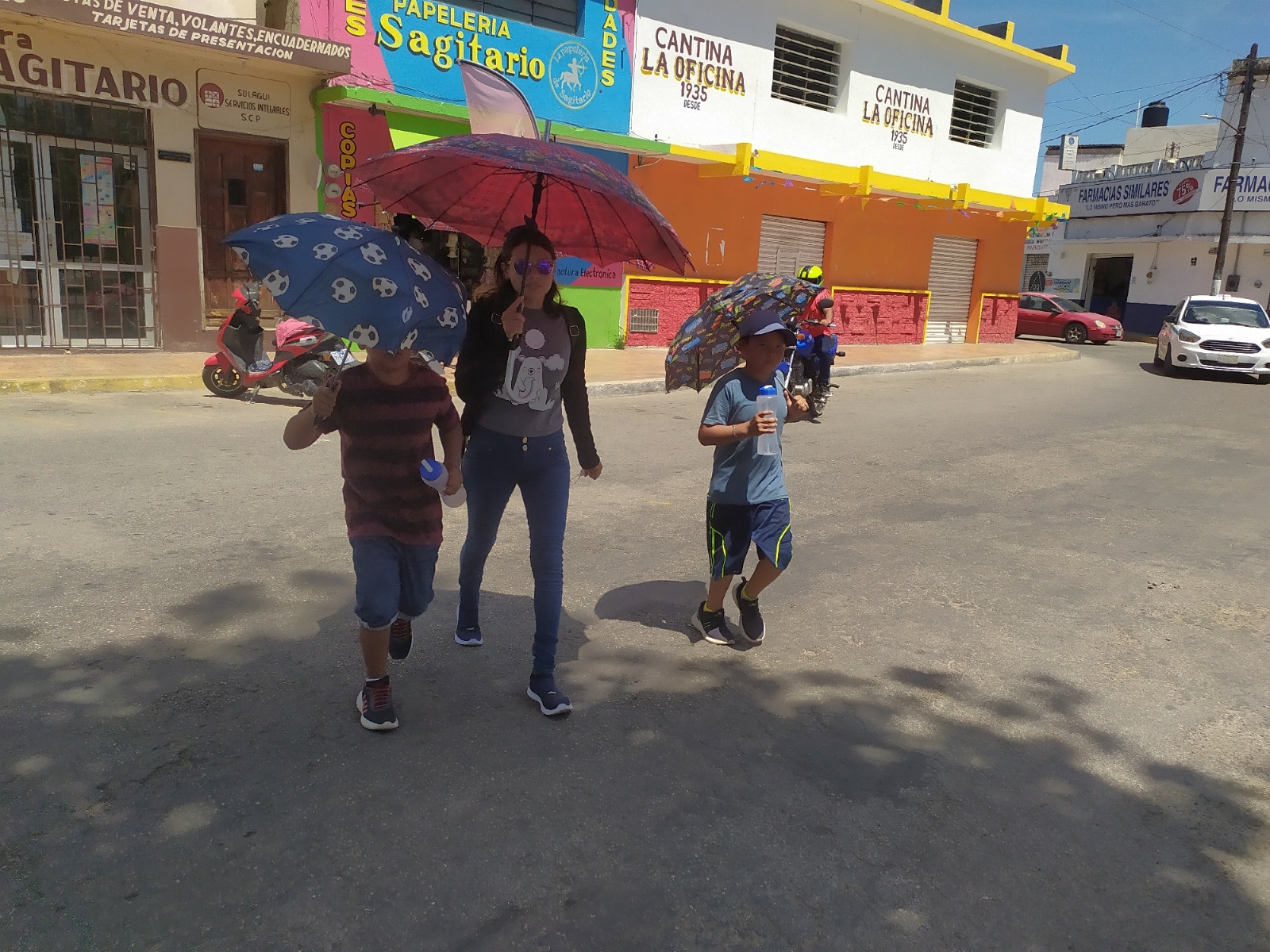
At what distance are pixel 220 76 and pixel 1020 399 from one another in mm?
12042

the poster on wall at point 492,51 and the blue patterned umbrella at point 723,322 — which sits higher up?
the poster on wall at point 492,51

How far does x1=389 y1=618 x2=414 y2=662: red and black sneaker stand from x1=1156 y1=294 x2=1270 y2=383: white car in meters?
18.2

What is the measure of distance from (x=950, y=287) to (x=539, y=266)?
2242 cm

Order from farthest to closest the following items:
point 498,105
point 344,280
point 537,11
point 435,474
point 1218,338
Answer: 1. point 1218,338
2. point 537,11
3. point 498,105
4. point 435,474
5. point 344,280

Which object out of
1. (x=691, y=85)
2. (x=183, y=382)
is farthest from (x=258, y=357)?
(x=691, y=85)

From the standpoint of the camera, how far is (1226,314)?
18.7m

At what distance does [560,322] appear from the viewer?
3.53 metres

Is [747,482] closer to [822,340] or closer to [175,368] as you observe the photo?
[822,340]

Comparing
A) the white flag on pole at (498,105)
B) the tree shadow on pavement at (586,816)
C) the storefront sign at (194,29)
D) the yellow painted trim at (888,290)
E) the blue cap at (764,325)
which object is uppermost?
the storefront sign at (194,29)

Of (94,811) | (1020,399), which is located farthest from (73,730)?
(1020,399)

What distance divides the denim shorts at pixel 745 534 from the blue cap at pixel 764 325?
2.45ft

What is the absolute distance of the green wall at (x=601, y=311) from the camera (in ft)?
53.8

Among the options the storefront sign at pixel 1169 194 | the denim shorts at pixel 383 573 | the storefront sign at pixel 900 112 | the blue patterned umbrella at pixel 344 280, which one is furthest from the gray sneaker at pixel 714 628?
the storefront sign at pixel 1169 194

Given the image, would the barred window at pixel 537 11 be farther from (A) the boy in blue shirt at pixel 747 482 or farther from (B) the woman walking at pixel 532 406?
(B) the woman walking at pixel 532 406
